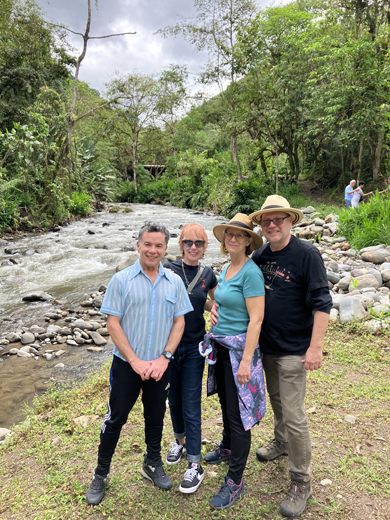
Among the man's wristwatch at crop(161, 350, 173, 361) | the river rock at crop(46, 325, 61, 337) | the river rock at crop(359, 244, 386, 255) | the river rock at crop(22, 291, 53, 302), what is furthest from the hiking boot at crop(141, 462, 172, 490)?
the river rock at crop(359, 244, 386, 255)

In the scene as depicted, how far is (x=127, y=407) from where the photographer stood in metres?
2.26

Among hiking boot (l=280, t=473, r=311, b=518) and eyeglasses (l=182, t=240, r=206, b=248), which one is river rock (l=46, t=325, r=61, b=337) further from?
hiking boot (l=280, t=473, r=311, b=518)

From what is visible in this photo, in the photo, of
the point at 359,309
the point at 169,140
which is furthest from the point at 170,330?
the point at 169,140

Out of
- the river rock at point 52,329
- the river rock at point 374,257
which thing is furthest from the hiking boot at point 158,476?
the river rock at point 374,257

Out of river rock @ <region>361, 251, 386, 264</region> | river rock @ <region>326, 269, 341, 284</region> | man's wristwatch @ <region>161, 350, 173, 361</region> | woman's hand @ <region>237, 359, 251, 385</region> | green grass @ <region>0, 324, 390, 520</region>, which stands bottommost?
green grass @ <region>0, 324, 390, 520</region>

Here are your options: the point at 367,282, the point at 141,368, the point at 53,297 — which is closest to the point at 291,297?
the point at 141,368

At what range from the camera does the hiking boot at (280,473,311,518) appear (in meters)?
2.23

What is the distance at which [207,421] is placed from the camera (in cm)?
332

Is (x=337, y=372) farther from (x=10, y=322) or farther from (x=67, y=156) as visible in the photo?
(x=67, y=156)

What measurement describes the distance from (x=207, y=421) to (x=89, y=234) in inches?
497

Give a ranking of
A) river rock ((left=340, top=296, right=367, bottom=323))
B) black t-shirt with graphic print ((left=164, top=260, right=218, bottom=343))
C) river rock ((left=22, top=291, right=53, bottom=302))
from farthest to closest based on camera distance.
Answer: river rock ((left=22, top=291, right=53, bottom=302)) < river rock ((left=340, top=296, right=367, bottom=323)) < black t-shirt with graphic print ((left=164, top=260, right=218, bottom=343))

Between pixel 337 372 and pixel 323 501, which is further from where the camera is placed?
pixel 337 372

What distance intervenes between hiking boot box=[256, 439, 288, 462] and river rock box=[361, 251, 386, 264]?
5.64 metres

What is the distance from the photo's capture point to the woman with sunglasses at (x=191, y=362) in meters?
2.51
